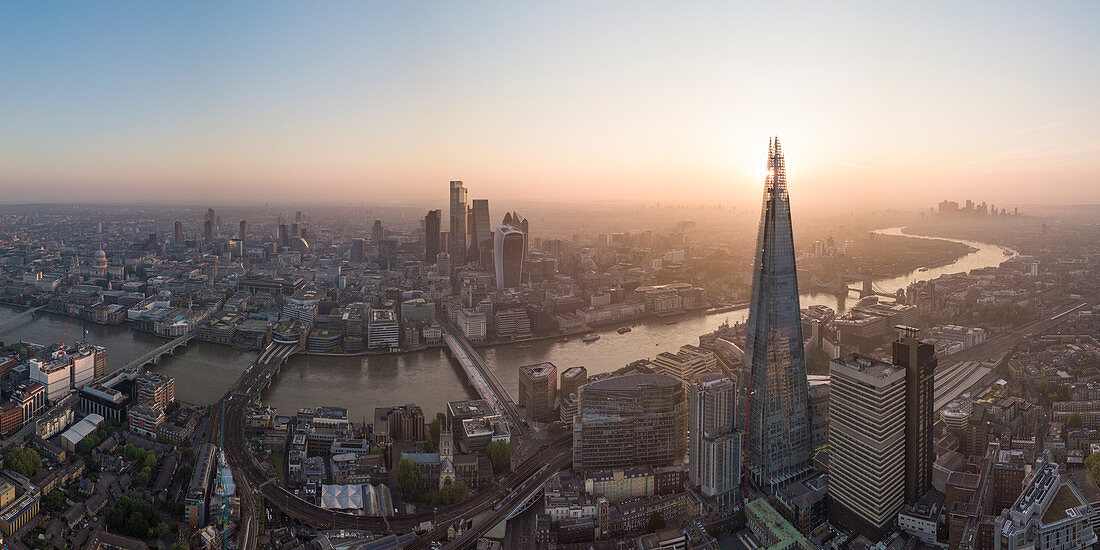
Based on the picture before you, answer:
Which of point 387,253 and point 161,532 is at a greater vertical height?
point 387,253

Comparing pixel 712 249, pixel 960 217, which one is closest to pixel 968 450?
pixel 712 249

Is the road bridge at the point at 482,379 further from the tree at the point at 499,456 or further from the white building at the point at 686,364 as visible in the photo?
the white building at the point at 686,364

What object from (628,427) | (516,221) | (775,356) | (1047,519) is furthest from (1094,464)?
(516,221)

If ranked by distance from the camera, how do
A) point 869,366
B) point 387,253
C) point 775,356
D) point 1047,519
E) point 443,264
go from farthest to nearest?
point 387,253
point 443,264
point 775,356
point 869,366
point 1047,519

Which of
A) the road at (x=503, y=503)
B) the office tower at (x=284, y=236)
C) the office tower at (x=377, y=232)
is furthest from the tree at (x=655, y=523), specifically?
the office tower at (x=377, y=232)

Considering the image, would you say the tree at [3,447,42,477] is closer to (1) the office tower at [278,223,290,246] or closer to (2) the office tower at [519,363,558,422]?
(2) the office tower at [519,363,558,422]

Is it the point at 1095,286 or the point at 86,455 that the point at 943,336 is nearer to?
the point at 1095,286

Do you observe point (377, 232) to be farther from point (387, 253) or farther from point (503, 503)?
point (503, 503)
